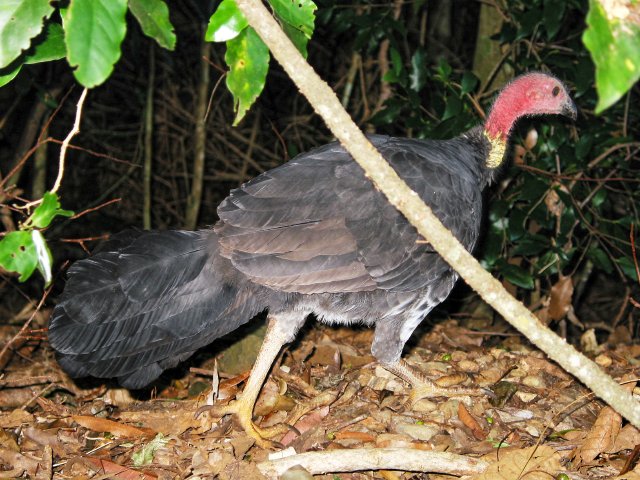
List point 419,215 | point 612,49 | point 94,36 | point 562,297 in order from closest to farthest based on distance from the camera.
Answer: point 612,49 → point 94,36 → point 419,215 → point 562,297

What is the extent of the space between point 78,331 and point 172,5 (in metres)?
5.46

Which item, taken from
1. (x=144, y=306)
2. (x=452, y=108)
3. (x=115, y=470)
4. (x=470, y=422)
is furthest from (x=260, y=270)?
(x=452, y=108)

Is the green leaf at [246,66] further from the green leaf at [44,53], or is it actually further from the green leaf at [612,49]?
the green leaf at [612,49]

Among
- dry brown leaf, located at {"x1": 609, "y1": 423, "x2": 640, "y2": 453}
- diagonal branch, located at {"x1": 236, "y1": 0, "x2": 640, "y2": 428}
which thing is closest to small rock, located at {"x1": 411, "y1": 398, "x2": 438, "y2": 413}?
dry brown leaf, located at {"x1": 609, "y1": 423, "x2": 640, "y2": 453}

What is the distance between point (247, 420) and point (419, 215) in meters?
1.75

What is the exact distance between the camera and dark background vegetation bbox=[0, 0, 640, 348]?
4777 mm

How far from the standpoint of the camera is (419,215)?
2.06 metres

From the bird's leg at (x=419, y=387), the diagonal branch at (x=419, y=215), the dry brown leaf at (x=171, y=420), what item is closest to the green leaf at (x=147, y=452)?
the dry brown leaf at (x=171, y=420)

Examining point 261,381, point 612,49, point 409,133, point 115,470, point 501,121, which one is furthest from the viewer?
point 409,133

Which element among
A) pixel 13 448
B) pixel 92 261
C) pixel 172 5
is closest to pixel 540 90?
pixel 92 261

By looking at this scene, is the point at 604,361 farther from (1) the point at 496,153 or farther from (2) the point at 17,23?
(2) the point at 17,23

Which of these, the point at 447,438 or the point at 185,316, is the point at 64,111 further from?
the point at 447,438

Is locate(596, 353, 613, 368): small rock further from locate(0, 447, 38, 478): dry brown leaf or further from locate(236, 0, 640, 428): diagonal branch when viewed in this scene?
locate(0, 447, 38, 478): dry brown leaf

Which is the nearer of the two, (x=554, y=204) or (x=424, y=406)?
(x=424, y=406)
